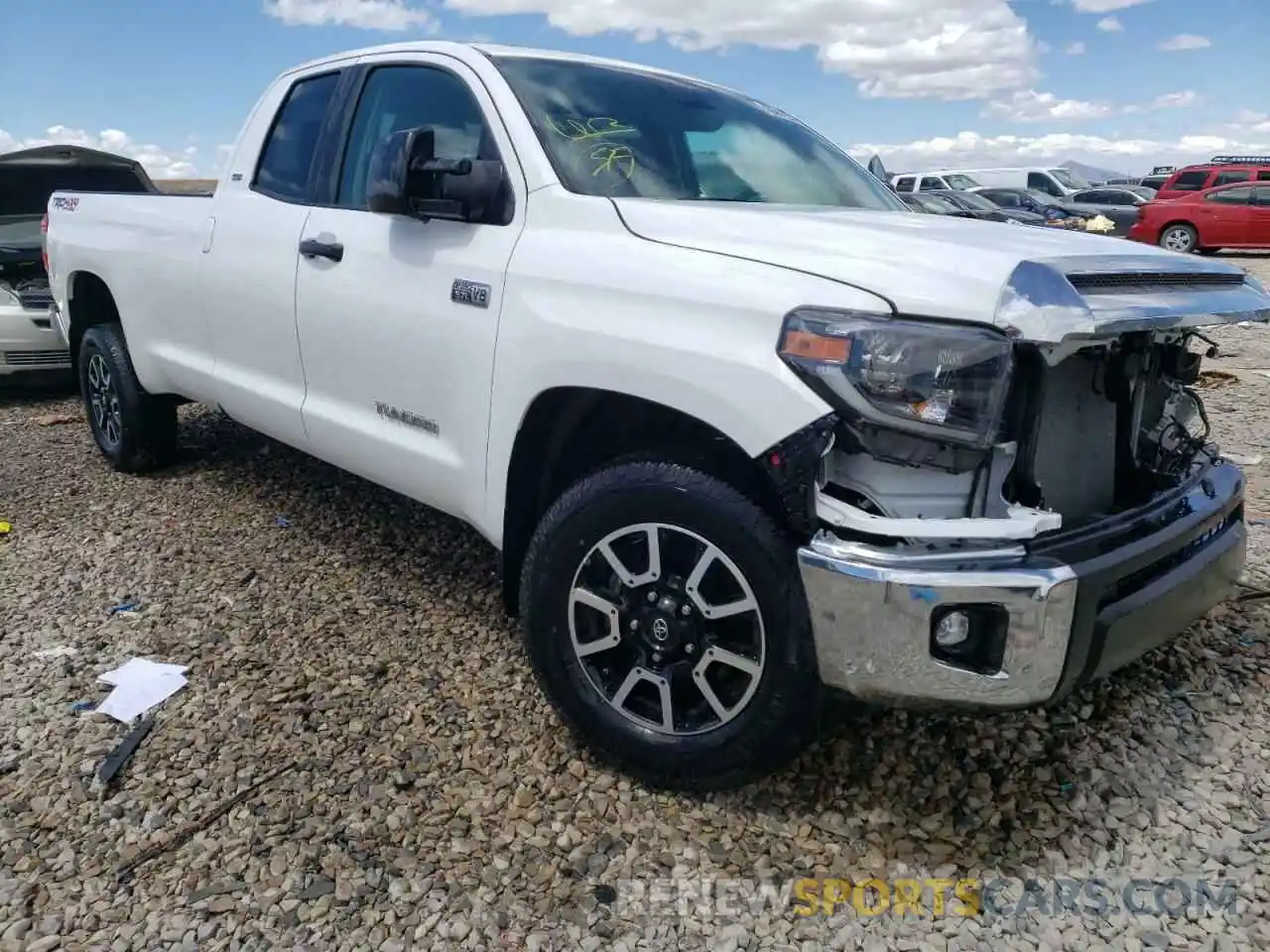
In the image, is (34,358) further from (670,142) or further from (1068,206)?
(1068,206)

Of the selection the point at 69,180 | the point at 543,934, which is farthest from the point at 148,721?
the point at 69,180

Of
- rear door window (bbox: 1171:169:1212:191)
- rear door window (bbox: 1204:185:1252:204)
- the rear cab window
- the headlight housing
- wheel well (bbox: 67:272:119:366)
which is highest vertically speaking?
rear door window (bbox: 1171:169:1212:191)

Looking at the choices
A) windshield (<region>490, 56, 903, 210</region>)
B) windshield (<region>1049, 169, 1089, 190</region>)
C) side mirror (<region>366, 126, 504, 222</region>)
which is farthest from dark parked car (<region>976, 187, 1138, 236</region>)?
side mirror (<region>366, 126, 504, 222</region>)

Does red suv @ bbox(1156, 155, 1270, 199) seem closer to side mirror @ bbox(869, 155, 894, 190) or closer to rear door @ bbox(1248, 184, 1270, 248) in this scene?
rear door @ bbox(1248, 184, 1270, 248)

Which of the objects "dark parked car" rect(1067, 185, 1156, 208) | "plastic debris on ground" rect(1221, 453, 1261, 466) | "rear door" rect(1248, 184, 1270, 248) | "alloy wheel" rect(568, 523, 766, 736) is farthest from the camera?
"dark parked car" rect(1067, 185, 1156, 208)

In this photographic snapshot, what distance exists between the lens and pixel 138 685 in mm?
3102

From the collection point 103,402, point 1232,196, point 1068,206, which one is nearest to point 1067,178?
point 1068,206

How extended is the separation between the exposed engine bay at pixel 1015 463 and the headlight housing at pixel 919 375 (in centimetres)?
4

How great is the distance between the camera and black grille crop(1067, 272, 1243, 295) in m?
2.16

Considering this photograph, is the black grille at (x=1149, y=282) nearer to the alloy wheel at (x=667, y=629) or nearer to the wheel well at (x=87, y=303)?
the alloy wheel at (x=667, y=629)

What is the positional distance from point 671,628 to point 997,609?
766 mm

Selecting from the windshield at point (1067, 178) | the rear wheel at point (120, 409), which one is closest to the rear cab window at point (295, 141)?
the rear wheel at point (120, 409)

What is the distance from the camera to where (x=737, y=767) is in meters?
2.44

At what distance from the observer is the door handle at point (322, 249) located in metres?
3.33
